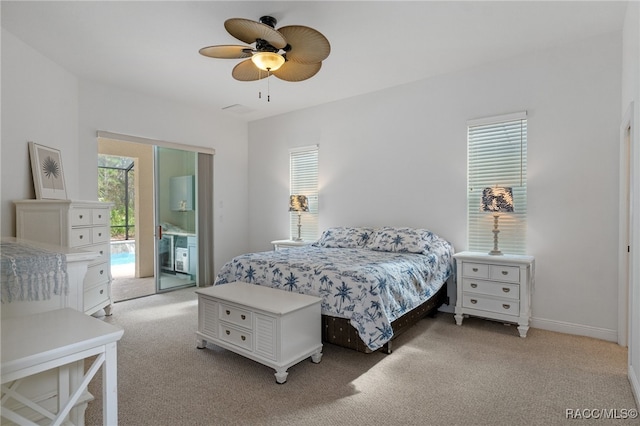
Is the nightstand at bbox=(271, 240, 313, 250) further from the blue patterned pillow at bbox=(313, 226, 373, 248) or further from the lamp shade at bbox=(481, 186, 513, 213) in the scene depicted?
the lamp shade at bbox=(481, 186, 513, 213)

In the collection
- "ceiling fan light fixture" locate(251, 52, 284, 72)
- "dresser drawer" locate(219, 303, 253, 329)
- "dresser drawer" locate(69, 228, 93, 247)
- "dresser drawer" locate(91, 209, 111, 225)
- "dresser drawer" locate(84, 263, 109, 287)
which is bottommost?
"dresser drawer" locate(219, 303, 253, 329)

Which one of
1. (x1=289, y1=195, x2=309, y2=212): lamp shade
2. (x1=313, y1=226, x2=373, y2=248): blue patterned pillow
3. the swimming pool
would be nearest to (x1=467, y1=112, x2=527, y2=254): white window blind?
(x1=313, y1=226, x2=373, y2=248): blue patterned pillow

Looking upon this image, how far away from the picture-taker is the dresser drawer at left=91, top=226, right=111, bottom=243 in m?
3.52

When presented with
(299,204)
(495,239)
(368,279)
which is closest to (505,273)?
(495,239)

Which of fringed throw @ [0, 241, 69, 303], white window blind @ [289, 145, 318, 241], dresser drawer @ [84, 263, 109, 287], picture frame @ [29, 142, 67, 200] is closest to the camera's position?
fringed throw @ [0, 241, 69, 303]

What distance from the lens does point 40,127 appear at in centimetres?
341

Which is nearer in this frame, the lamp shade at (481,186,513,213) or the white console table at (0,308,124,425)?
the white console table at (0,308,124,425)

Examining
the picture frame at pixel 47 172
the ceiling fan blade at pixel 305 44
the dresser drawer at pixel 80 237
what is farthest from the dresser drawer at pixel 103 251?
the ceiling fan blade at pixel 305 44

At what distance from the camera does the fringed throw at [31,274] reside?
140 cm

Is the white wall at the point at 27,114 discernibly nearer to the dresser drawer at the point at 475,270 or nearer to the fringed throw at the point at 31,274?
the fringed throw at the point at 31,274

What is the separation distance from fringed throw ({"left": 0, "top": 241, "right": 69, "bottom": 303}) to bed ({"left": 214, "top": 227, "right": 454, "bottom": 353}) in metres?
1.70

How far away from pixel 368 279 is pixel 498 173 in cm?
210

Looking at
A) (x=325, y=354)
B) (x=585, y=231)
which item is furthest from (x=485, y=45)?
(x=325, y=354)

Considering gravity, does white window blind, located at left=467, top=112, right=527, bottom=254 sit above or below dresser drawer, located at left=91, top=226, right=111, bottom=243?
above
